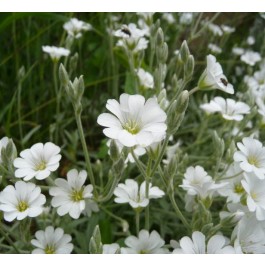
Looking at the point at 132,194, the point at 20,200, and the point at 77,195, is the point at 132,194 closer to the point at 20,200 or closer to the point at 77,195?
the point at 77,195

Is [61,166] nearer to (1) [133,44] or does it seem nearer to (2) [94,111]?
(2) [94,111]

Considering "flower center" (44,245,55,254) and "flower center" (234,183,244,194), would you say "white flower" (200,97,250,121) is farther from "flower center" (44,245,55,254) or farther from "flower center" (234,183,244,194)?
"flower center" (44,245,55,254)

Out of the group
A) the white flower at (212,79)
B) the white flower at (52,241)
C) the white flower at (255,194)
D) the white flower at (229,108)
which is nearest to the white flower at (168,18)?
the white flower at (229,108)

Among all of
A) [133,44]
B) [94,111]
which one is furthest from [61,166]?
[133,44]

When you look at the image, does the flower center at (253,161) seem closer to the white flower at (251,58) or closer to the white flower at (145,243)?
the white flower at (145,243)

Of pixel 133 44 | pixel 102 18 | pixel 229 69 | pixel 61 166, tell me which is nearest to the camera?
pixel 133 44

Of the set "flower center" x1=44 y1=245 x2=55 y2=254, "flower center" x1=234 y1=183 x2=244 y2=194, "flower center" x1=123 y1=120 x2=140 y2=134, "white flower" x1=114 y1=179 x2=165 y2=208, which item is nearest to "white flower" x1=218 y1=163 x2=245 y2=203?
"flower center" x1=234 y1=183 x2=244 y2=194
